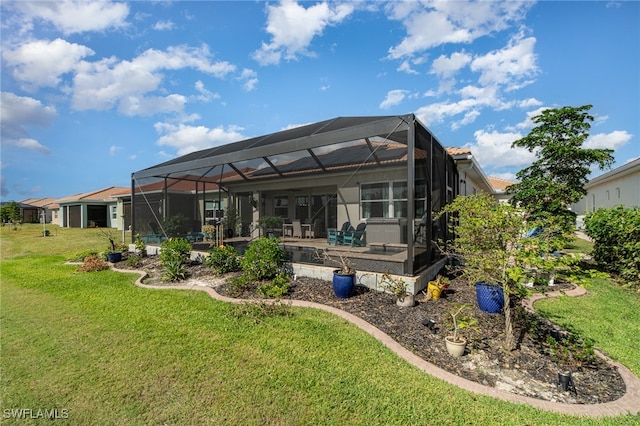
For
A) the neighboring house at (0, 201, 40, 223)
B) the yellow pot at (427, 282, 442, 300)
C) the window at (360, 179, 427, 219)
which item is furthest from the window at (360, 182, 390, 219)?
the neighboring house at (0, 201, 40, 223)

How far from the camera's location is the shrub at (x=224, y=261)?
290 inches

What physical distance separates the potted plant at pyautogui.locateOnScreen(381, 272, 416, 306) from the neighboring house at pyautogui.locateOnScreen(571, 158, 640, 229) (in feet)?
27.0

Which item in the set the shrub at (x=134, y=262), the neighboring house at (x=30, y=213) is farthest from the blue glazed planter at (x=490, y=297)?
the neighboring house at (x=30, y=213)

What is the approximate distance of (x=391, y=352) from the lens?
3.32m

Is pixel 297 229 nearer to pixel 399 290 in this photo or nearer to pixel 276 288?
pixel 276 288

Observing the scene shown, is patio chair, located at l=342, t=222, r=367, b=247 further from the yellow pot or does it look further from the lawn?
the lawn

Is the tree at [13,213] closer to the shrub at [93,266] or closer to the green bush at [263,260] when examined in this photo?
the shrub at [93,266]

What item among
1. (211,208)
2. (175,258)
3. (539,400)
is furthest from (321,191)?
(539,400)

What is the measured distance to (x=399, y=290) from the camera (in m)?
4.74

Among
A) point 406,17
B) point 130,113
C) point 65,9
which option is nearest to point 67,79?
point 130,113

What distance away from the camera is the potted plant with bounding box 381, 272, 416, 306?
4.71 meters

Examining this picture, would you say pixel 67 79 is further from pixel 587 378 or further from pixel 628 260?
pixel 628 260

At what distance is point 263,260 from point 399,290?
2.92 metres

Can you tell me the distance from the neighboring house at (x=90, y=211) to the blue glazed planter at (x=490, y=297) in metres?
28.4
